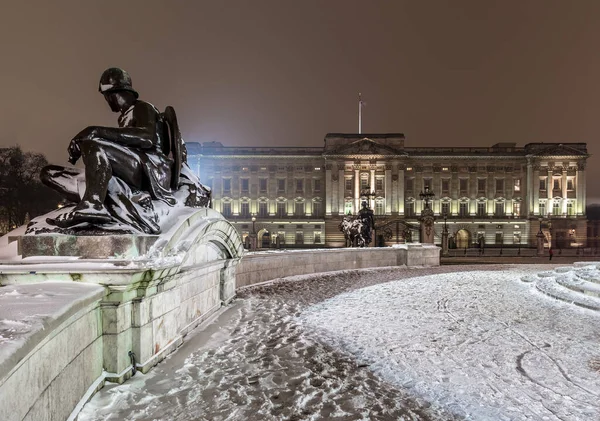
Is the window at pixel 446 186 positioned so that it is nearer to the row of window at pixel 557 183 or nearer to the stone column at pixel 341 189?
the row of window at pixel 557 183

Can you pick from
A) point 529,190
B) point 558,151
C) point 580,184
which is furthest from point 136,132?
point 580,184

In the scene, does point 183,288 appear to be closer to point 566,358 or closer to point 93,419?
point 93,419

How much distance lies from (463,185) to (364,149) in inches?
720

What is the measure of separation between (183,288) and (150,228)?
1257 mm

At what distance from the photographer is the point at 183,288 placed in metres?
5.57

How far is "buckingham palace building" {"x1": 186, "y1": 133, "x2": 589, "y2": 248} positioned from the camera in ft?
210

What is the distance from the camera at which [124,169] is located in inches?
189

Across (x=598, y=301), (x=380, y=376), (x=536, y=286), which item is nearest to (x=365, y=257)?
(x=536, y=286)

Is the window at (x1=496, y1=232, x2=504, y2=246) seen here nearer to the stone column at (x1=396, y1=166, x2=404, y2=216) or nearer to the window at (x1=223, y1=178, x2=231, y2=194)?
the stone column at (x1=396, y1=166, x2=404, y2=216)

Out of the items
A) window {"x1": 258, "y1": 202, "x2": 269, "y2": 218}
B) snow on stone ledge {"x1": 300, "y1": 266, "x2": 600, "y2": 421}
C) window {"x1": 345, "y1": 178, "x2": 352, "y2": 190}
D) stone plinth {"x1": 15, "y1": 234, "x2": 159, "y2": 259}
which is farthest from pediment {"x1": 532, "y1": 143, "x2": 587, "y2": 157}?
stone plinth {"x1": 15, "y1": 234, "x2": 159, "y2": 259}

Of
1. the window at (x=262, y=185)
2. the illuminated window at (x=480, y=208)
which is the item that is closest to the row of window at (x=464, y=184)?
the illuminated window at (x=480, y=208)

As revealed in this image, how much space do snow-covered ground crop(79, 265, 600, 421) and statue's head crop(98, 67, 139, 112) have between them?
11.6 ft

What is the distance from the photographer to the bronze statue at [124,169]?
4.44 metres

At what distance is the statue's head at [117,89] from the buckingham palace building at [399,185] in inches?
2287
